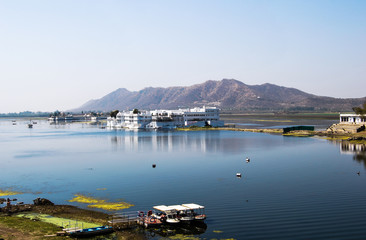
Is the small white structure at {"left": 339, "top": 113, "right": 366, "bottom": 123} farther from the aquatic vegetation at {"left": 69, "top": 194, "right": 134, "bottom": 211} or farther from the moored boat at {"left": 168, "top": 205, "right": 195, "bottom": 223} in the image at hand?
the aquatic vegetation at {"left": 69, "top": 194, "right": 134, "bottom": 211}

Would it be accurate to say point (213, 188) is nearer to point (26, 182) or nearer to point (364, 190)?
point (364, 190)

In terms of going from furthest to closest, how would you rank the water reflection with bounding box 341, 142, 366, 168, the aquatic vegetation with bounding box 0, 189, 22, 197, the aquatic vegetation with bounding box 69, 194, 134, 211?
the water reflection with bounding box 341, 142, 366, 168 < the aquatic vegetation with bounding box 0, 189, 22, 197 < the aquatic vegetation with bounding box 69, 194, 134, 211

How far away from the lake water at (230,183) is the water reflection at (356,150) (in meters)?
0.14

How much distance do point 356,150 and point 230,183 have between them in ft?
108

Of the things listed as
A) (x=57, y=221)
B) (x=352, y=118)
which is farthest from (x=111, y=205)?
(x=352, y=118)

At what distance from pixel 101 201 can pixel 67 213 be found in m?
3.93

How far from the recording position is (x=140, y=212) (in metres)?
25.1

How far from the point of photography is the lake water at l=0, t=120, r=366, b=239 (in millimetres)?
23594

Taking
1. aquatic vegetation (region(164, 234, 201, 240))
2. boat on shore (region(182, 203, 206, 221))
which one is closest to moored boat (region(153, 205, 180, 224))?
boat on shore (region(182, 203, 206, 221))

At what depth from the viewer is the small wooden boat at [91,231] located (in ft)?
71.9

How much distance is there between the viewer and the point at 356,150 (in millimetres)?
58875

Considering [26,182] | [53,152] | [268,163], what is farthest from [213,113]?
[26,182]

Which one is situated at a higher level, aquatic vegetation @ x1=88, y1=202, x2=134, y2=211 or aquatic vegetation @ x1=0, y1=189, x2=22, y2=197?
aquatic vegetation @ x1=0, y1=189, x2=22, y2=197

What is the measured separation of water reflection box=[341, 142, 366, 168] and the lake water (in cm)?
14
